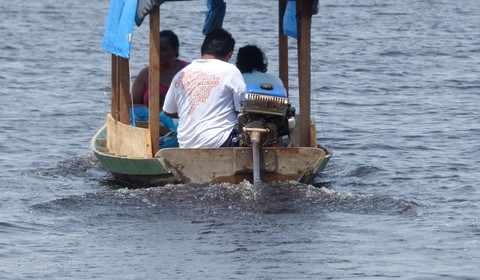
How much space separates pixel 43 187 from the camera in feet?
36.4

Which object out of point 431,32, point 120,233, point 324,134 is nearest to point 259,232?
point 120,233

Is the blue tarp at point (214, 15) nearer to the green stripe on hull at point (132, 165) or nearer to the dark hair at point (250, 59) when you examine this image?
the dark hair at point (250, 59)

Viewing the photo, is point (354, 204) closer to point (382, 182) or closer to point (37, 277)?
point (382, 182)

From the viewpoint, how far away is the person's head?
11375mm

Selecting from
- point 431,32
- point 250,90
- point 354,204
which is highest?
point 250,90

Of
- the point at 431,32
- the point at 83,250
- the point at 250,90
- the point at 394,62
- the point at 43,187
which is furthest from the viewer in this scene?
the point at 431,32

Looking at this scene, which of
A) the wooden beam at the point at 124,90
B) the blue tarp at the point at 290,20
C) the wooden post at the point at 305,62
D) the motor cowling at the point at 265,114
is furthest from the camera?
the blue tarp at the point at 290,20

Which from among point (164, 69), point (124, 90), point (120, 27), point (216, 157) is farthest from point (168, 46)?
point (216, 157)

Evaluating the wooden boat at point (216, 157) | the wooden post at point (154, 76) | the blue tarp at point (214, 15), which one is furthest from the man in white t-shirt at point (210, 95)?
the blue tarp at point (214, 15)

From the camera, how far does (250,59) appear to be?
10.4 meters

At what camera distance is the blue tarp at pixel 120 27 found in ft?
33.1

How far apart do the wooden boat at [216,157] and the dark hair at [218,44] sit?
0.46 meters

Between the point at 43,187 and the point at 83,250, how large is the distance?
2.92 meters

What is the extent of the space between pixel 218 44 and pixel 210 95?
454 millimetres
